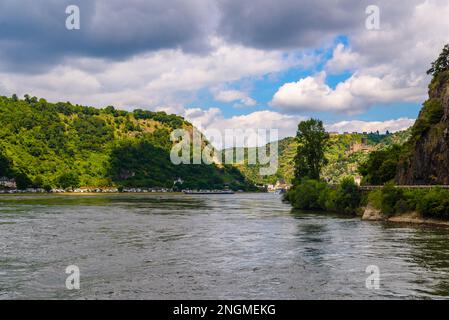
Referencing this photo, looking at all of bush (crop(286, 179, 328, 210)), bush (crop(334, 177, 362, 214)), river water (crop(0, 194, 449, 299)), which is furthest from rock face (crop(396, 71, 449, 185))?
river water (crop(0, 194, 449, 299))

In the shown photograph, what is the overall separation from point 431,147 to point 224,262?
59.7 m

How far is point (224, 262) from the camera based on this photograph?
4097 centimetres

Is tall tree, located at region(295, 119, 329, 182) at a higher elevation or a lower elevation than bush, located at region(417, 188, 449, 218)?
higher

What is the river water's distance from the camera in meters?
30.4

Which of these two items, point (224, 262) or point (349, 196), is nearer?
point (224, 262)

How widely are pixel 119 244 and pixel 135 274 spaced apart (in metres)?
16.8

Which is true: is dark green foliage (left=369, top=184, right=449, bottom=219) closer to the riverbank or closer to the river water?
the riverbank

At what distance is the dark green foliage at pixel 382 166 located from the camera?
112m

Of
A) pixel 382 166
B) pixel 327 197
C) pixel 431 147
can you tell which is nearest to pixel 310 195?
pixel 327 197

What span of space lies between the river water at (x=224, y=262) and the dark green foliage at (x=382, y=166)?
151ft

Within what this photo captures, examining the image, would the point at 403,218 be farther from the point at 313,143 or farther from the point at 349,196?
the point at 313,143

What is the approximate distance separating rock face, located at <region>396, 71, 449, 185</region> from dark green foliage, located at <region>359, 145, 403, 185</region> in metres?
11.6

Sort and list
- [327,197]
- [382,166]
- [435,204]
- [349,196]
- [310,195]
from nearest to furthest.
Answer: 1. [435,204]
2. [349,196]
3. [327,197]
4. [382,166]
5. [310,195]
